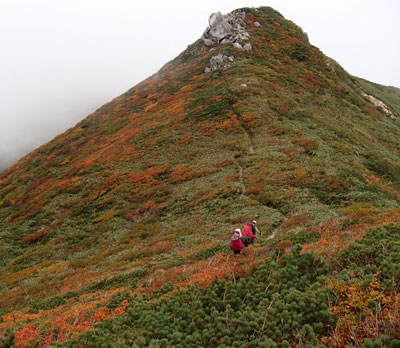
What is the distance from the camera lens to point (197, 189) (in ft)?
113

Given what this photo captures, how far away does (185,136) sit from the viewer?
49.7 m

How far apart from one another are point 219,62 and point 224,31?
19.3 metres

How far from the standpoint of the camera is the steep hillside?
14.9 m

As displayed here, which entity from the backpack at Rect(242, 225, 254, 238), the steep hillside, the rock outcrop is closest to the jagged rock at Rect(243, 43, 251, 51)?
the steep hillside

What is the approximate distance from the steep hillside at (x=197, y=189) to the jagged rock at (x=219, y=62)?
1.59 ft

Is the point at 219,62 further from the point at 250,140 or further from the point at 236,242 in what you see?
the point at 236,242

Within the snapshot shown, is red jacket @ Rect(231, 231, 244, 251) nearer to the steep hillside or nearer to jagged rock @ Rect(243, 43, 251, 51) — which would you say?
the steep hillside

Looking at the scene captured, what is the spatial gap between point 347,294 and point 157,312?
Answer: 609 cm

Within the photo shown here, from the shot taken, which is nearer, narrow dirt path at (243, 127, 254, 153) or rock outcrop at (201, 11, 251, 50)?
narrow dirt path at (243, 127, 254, 153)

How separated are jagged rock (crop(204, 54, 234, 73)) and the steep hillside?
485 millimetres

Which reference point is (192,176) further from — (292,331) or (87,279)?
(292,331)

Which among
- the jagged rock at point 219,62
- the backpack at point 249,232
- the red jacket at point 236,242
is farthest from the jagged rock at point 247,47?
the red jacket at point 236,242

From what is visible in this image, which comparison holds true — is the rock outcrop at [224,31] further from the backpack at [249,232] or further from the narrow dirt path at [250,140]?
the backpack at [249,232]

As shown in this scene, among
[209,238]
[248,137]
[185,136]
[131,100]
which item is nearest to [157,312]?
[209,238]
